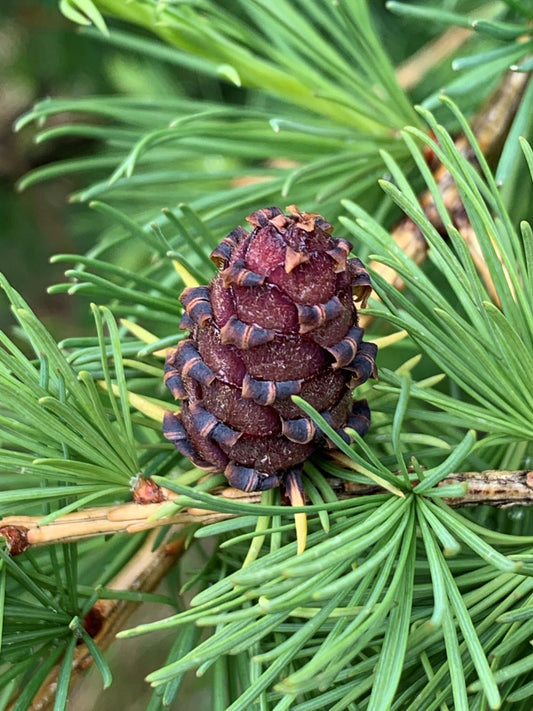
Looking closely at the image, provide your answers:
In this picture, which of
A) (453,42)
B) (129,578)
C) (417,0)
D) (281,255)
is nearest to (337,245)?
(281,255)

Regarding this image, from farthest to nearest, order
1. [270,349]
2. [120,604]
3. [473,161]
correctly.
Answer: [473,161]
[120,604]
[270,349]

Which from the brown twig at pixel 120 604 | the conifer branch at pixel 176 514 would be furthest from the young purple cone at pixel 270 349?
the brown twig at pixel 120 604

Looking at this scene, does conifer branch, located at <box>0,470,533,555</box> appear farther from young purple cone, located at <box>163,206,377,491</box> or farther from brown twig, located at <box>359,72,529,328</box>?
brown twig, located at <box>359,72,529,328</box>

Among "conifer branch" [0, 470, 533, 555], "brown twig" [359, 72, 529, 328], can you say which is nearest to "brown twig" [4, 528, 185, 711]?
"conifer branch" [0, 470, 533, 555]

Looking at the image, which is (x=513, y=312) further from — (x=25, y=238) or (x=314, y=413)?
(x=25, y=238)

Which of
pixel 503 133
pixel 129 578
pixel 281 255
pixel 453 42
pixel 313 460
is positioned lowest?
pixel 129 578

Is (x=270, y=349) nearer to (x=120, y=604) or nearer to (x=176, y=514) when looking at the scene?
(x=176, y=514)

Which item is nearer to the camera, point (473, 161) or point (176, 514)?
point (176, 514)

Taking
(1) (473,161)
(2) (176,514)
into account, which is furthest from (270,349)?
(1) (473,161)

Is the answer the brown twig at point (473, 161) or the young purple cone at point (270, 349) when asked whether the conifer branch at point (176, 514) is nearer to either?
the young purple cone at point (270, 349)
